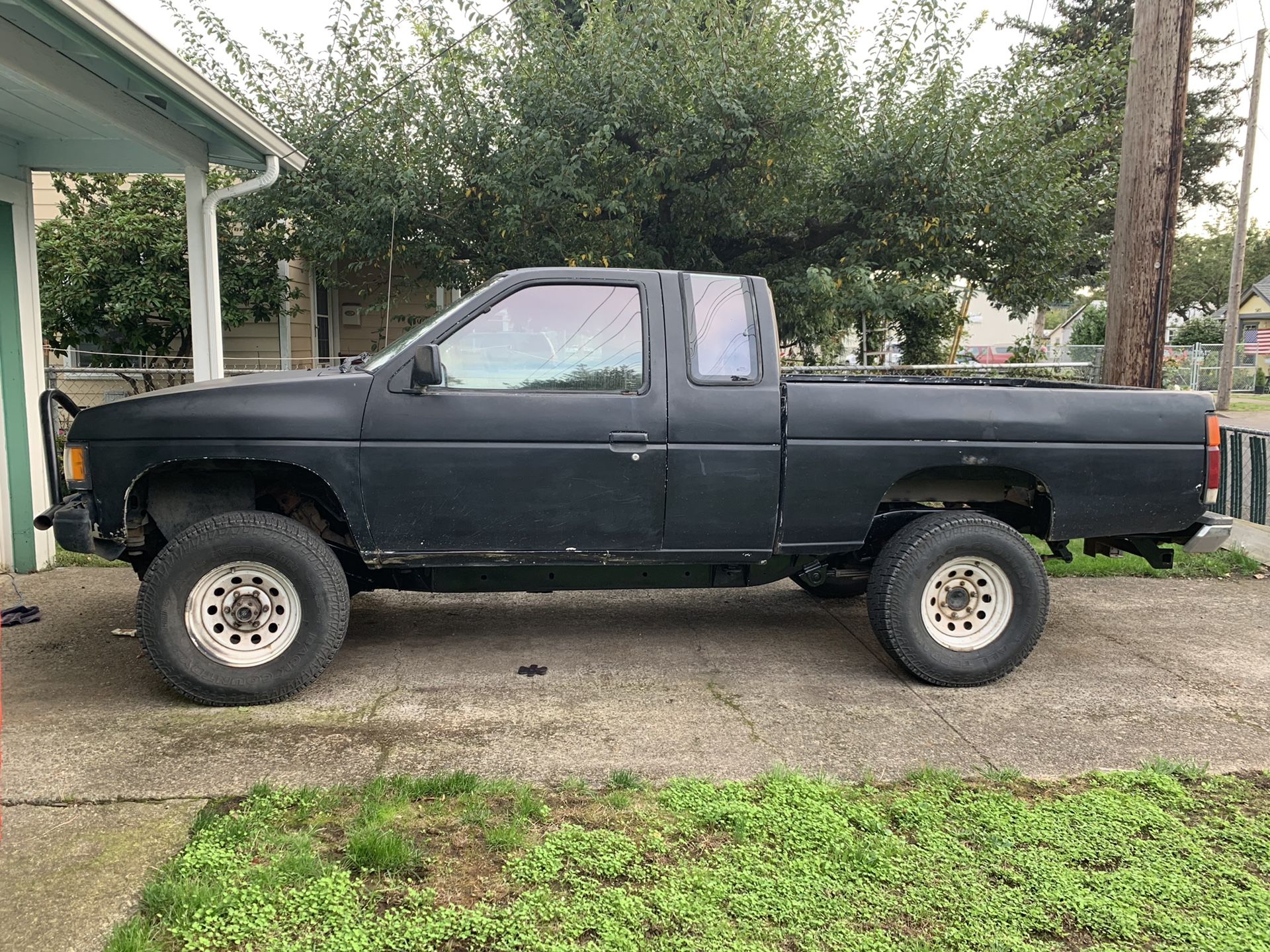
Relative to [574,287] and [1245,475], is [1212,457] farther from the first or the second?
[1245,475]

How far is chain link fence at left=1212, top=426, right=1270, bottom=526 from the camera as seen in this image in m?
8.22

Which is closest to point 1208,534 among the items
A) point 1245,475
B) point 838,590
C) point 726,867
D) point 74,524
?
point 838,590

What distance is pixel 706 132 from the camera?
8891mm

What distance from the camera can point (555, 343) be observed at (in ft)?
15.7

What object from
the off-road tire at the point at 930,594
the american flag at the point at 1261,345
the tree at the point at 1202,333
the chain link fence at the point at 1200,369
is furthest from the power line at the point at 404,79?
the tree at the point at 1202,333

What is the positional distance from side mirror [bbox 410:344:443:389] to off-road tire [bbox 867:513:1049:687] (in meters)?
2.48

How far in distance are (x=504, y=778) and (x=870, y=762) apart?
5.02ft

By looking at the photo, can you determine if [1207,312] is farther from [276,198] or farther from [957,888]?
[957,888]

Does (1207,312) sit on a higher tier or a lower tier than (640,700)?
higher

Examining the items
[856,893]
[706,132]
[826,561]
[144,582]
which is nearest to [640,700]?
[826,561]

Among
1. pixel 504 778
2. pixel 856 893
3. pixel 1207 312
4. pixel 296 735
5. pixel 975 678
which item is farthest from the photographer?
pixel 1207 312

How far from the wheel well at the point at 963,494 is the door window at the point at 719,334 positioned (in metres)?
1.03

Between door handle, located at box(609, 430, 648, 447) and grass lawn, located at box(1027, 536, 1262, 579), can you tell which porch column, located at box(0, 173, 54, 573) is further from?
grass lawn, located at box(1027, 536, 1262, 579)

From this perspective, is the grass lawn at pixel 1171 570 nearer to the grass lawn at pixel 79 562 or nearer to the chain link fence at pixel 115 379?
the grass lawn at pixel 79 562
